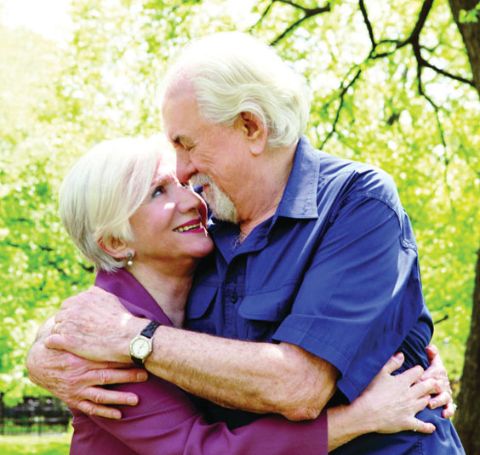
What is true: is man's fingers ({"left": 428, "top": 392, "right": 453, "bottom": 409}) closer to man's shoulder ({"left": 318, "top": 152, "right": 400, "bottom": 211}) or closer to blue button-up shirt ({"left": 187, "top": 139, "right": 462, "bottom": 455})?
blue button-up shirt ({"left": 187, "top": 139, "right": 462, "bottom": 455})

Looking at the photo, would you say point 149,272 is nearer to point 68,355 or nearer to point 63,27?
point 68,355

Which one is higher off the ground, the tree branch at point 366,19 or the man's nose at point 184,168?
the tree branch at point 366,19

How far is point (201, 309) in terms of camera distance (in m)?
3.06

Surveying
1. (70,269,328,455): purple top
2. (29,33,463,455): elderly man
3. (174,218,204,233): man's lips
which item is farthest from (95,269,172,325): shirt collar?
(174,218,204,233): man's lips

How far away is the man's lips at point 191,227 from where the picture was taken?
310cm

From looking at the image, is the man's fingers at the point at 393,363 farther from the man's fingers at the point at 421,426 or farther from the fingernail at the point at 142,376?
the fingernail at the point at 142,376

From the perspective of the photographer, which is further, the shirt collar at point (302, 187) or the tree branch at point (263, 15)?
the tree branch at point (263, 15)

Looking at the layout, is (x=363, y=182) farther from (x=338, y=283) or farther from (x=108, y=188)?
(x=108, y=188)

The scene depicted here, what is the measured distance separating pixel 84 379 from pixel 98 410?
0.12m

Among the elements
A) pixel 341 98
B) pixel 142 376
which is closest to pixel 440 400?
pixel 142 376

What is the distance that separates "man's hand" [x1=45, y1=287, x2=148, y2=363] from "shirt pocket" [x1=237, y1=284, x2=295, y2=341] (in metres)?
0.34

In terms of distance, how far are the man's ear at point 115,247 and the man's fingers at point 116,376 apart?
50 cm

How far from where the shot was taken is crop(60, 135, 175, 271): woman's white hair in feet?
9.71

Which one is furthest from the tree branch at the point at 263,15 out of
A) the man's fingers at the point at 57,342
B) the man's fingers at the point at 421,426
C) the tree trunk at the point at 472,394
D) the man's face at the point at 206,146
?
the man's fingers at the point at 421,426
